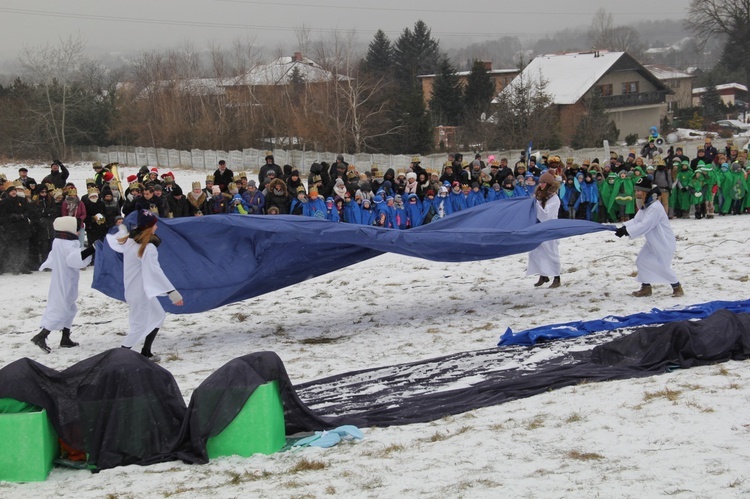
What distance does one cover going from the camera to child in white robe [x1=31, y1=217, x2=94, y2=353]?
10.6 meters

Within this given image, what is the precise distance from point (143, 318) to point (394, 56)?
63340mm

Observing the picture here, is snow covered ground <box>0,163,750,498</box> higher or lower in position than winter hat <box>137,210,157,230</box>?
lower

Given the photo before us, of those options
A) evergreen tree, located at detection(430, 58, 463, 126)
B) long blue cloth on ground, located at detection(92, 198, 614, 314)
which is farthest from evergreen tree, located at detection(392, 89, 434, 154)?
long blue cloth on ground, located at detection(92, 198, 614, 314)

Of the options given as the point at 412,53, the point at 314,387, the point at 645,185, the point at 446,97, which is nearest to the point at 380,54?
the point at 412,53

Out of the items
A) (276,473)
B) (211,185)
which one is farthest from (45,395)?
(211,185)

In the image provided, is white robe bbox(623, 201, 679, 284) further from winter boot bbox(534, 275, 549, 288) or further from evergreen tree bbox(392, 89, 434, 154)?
evergreen tree bbox(392, 89, 434, 154)

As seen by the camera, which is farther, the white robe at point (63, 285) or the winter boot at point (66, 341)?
the winter boot at point (66, 341)

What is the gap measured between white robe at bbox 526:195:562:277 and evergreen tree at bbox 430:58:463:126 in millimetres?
41746

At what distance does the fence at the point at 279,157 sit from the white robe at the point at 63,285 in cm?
2183

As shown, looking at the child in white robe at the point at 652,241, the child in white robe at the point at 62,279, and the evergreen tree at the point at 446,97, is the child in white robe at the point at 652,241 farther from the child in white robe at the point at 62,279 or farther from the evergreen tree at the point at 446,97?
the evergreen tree at the point at 446,97

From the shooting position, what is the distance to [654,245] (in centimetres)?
1206

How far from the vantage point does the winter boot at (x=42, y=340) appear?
10.6m

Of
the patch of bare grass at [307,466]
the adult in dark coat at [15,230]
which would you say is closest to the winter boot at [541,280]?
the patch of bare grass at [307,466]

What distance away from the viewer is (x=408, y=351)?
398 inches
